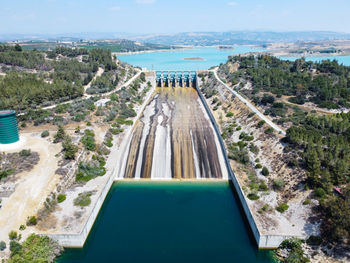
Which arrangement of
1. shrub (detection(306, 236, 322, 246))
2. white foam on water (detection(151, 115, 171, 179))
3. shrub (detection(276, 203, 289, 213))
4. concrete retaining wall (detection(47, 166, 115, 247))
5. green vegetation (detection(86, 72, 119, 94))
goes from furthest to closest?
green vegetation (detection(86, 72, 119, 94)), white foam on water (detection(151, 115, 171, 179)), shrub (detection(276, 203, 289, 213)), concrete retaining wall (detection(47, 166, 115, 247)), shrub (detection(306, 236, 322, 246))

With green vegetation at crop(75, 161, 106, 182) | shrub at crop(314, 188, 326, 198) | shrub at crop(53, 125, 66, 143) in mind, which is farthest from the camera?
shrub at crop(53, 125, 66, 143)

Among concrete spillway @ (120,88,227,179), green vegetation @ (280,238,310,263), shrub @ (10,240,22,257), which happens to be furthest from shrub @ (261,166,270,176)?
shrub @ (10,240,22,257)

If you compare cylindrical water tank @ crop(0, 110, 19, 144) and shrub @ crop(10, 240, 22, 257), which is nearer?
shrub @ crop(10, 240, 22, 257)

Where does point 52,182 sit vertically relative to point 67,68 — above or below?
below

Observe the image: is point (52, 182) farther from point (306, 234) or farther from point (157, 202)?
point (306, 234)

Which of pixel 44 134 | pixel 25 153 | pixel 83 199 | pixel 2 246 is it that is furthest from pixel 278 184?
pixel 44 134

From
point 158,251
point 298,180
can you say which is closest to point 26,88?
point 158,251

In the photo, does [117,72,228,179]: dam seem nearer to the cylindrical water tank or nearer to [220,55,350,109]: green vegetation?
the cylindrical water tank
